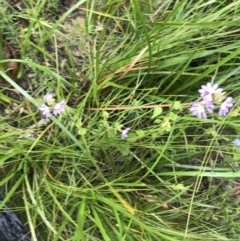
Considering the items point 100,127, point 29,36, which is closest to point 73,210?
point 100,127

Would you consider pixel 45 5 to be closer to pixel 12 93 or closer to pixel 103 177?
pixel 12 93

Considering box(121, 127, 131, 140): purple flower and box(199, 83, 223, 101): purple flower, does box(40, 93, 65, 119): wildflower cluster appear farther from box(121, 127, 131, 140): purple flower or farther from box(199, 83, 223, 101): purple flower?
box(199, 83, 223, 101): purple flower

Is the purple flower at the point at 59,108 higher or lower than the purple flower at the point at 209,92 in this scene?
lower

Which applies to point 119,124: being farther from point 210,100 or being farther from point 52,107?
point 210,100

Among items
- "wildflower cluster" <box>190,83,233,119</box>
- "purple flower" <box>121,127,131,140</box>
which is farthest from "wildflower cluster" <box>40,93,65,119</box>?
"wildflower cluster" <box>190,83,233,119</box>

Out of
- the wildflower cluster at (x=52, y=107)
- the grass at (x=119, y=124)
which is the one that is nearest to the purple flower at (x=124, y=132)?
the grass at (x=119, y=124)

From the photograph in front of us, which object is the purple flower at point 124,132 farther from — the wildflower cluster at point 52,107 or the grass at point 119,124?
the wildflower cluster at point 52,107

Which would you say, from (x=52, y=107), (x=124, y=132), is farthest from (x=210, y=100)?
(x=52, y=107)

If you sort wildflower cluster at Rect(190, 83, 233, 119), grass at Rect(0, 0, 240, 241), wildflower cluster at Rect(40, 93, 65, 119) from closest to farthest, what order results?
wildflower cluster at Rect(190, 83, 233, 119) → wildflower cluster at Rect(40, 93, 65, 119) → grass at Rect(0, 0, 240, 241)
